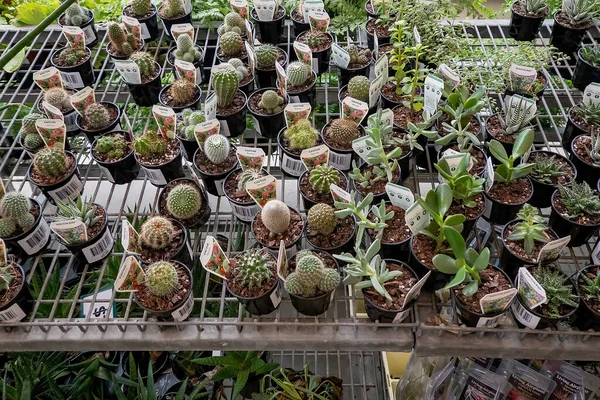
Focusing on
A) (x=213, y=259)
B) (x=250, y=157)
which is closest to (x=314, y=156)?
(x=250, y=157)

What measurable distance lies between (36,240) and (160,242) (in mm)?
528

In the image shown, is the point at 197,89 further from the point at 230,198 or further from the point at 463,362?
the point at 463,362

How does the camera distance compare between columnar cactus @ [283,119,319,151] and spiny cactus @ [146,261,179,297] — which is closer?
spiny cactus @ [146,261,179,297]

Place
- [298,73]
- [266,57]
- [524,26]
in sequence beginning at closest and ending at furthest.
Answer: [298,73]
[266,57]
[524,26]

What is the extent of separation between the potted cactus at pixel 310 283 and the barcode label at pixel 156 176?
0.84 m

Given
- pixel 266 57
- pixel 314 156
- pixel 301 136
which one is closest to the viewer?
pixel 314 156

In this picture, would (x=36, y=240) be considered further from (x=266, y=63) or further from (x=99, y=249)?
(x=266, y=63)

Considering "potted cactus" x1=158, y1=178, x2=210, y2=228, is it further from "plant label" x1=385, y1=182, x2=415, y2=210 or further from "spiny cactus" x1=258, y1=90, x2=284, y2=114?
"plant label" x1=385, y1=182, x2=415, y2=210

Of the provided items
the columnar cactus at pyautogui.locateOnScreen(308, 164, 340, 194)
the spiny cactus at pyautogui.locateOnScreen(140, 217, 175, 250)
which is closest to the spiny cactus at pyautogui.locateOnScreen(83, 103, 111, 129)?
the spiny cactus at pyautogui.locateOnScreen(140, 217, 175, 250)

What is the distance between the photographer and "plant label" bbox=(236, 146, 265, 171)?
6.78ft

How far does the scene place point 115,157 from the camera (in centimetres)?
224

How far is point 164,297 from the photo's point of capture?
174 centimetres

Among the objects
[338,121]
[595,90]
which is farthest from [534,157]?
[338,121]

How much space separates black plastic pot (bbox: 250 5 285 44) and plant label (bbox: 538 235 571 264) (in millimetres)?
1869
